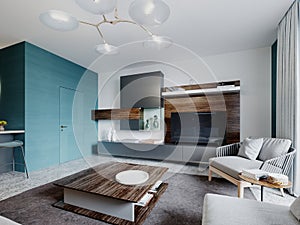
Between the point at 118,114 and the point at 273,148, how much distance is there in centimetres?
321

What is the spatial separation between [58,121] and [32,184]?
1477mm

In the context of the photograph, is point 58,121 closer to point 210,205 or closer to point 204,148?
point 204,148

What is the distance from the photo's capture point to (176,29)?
257 centimetres

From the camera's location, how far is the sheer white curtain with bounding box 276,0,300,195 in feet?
6.61

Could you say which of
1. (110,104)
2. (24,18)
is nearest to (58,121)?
(110,104)

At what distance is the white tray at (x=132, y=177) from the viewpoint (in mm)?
1628

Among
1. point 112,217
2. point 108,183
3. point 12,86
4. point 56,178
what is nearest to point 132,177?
point 108,183

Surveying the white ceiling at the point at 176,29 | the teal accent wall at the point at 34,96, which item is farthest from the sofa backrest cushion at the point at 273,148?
the teal accent wall at the point at 34,96

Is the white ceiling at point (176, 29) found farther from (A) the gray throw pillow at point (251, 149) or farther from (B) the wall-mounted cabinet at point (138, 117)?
(A) the gray throw pillow at point (251, 149)

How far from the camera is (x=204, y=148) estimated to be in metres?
3.27

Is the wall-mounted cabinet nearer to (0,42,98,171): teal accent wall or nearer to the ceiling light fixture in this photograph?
(0,42,98,171): teal accent wall

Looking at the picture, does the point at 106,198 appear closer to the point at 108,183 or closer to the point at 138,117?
the point at 108,183

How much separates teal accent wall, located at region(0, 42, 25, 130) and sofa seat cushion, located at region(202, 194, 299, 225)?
3282mm

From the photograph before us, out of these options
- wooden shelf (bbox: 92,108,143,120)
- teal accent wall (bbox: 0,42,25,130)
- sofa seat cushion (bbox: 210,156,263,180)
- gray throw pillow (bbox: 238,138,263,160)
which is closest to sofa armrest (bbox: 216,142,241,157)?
gray throw pillow (bbox: 238,138,263,160)
